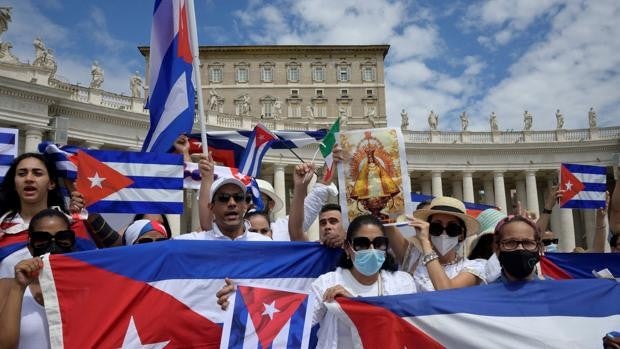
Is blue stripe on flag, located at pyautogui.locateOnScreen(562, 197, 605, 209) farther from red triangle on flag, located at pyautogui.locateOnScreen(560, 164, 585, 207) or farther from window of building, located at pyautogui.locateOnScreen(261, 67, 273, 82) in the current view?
window of building, located at pyautogui.locateOnScreen(261, 67, 273, 82)

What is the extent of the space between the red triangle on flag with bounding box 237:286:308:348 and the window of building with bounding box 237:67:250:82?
7135 cm

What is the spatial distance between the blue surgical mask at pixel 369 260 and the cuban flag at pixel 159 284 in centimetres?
114

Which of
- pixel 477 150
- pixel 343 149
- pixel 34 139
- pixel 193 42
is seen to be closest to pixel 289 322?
pixel 343 149

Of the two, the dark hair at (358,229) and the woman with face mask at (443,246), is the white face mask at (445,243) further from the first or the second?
the dark hair at (358,229)

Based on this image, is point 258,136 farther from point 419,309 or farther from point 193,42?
point 419,309

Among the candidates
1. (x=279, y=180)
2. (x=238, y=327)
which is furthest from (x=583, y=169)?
(x=279, y=180)

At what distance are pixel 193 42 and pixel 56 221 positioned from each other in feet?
11.4

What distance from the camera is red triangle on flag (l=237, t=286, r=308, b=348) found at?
4.83 m

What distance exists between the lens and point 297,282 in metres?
5.60

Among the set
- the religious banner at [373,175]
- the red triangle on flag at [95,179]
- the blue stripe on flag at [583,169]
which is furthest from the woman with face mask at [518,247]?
the blue stripe on flag at [583,169]

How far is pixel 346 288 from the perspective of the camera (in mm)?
4672

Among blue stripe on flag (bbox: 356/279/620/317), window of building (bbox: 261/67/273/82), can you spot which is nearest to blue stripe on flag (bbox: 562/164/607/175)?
blue stripe on flag (bbox: 356/279/620/317)

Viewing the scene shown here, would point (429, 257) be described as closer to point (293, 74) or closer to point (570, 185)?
point (570, 185)

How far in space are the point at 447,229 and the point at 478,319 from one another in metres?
1.10
